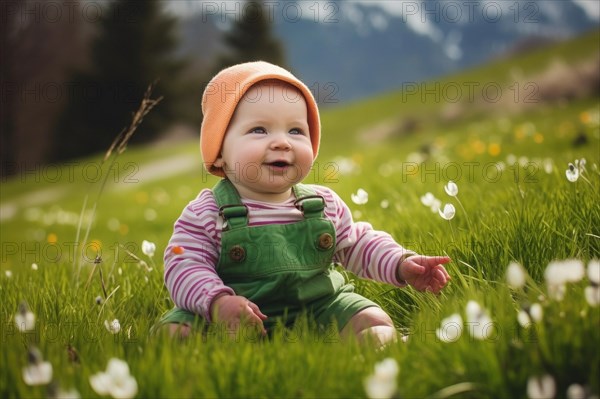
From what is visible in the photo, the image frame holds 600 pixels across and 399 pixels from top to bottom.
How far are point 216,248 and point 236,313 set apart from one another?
49 centimetres

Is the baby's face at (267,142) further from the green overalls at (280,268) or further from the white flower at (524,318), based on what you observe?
the white flower at (524,318)

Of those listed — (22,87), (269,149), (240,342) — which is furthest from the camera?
(22,87)

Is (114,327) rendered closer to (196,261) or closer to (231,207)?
(196,261)

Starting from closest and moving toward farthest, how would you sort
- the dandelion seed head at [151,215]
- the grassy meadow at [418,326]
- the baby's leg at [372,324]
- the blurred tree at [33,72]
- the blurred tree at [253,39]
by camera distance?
the grassy meadow at [418,326]
the baby's leg at [372,324]
the dandelion seed head at [151,215]
the blurred tree at [33,72]
the blurred tree at [253,39]

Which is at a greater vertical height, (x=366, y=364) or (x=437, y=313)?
(x=437, y=313)

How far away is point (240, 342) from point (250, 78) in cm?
130

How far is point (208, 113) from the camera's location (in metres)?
2.89

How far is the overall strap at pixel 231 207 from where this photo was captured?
264cm

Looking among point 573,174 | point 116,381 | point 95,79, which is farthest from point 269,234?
point 95,79

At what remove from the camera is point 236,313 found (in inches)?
88.7

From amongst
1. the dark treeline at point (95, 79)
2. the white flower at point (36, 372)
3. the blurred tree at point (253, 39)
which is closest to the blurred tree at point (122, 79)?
the dark treeline at point (95, 79)

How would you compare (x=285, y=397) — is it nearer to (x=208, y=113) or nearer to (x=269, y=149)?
(x=269, y=149)

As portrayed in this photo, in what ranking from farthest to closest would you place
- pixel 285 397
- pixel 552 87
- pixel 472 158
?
1. pixel 552 87
2. pixel 472 158
3. pixel 285 397

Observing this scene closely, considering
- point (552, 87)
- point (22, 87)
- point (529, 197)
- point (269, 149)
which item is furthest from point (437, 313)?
point (22, 87)
